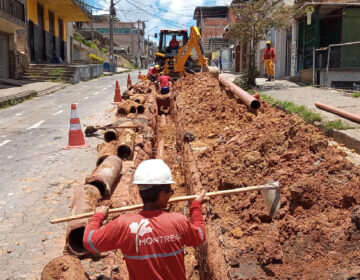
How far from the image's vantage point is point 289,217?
377 cm

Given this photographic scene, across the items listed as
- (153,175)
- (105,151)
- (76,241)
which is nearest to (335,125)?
(105,151)

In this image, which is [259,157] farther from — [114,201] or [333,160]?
[114,201]

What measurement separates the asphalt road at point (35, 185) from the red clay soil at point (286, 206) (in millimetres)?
1796

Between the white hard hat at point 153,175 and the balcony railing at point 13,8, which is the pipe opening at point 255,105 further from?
the balcony railing at point 13,8

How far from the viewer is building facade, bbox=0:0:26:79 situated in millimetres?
21094

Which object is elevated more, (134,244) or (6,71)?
(6,71)

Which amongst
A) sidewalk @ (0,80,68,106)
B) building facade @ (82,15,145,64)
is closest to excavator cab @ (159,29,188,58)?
sidewalk @ (0,80,68,106)

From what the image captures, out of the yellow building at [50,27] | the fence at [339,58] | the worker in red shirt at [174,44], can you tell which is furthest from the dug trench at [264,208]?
the yellow building at [50,27]

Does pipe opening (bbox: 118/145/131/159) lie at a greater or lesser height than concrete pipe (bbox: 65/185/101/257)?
greater

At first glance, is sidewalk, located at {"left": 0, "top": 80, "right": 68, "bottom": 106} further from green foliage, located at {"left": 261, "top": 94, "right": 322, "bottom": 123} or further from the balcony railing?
green foliage, located at {"left": 261, "top": 94, "right": 322, "bottom": 123}

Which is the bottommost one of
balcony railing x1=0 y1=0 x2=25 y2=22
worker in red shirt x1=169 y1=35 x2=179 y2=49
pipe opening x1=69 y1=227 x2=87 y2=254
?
pipe opening x1=69 y1=227 x2=87 y2=254

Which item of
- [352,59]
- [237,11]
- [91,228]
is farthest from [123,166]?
[352,59]

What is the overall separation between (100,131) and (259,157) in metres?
5.57

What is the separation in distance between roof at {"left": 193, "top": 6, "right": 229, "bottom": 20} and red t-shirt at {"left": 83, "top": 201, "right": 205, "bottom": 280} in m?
59.7
